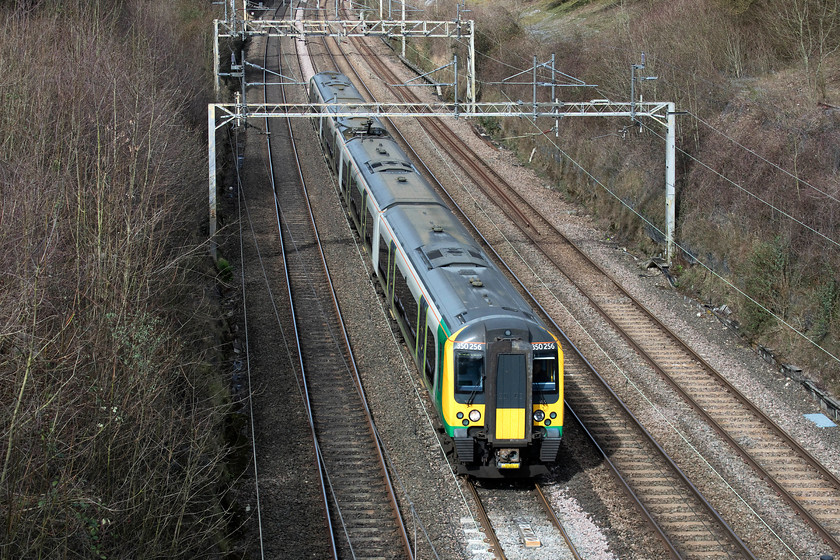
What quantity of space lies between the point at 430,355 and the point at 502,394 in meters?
2.00

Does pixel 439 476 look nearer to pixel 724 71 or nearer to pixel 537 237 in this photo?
pixel 537 237

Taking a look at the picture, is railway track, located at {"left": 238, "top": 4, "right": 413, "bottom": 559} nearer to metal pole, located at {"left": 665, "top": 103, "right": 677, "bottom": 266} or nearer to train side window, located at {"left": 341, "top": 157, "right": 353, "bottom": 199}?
train side window, located at {"left": 341, "top": 157, "right": 353, "bottom": 199}

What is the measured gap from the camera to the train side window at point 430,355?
1445 cm

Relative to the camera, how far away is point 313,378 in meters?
17.5

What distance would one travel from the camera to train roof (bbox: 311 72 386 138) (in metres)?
25.9

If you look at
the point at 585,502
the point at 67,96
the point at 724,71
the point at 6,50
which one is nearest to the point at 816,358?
the point at 585,502

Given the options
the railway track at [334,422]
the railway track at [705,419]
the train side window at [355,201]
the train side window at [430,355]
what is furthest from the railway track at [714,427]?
the train side window at [355,201]

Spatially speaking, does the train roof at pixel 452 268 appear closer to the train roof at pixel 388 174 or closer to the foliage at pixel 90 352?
the train roof at pixel 388 174

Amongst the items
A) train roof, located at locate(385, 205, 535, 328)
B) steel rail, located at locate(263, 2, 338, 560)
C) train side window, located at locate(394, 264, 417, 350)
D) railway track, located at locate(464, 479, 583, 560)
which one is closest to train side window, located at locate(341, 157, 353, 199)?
steel rail, located at locate(263, 2, 338, 560)

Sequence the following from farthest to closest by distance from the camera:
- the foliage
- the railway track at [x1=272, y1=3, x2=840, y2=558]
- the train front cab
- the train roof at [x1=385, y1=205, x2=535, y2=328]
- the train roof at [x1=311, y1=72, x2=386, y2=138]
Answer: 1. the train roof at [x1=311, y1=72, x2=386, y2=138]
2. the train roof at [x1=385, y1=205, x2=535, y2=328]
3. the train front cab
4. the railway track at [x1=272, y1=3, x2=840, y2=558]
5. the foliage

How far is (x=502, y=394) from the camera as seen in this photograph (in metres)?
13.1

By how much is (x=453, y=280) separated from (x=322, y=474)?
12.7 feet

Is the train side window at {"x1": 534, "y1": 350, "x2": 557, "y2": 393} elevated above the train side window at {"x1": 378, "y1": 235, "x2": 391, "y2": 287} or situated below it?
below

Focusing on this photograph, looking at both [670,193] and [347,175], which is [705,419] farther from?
[347,175]
